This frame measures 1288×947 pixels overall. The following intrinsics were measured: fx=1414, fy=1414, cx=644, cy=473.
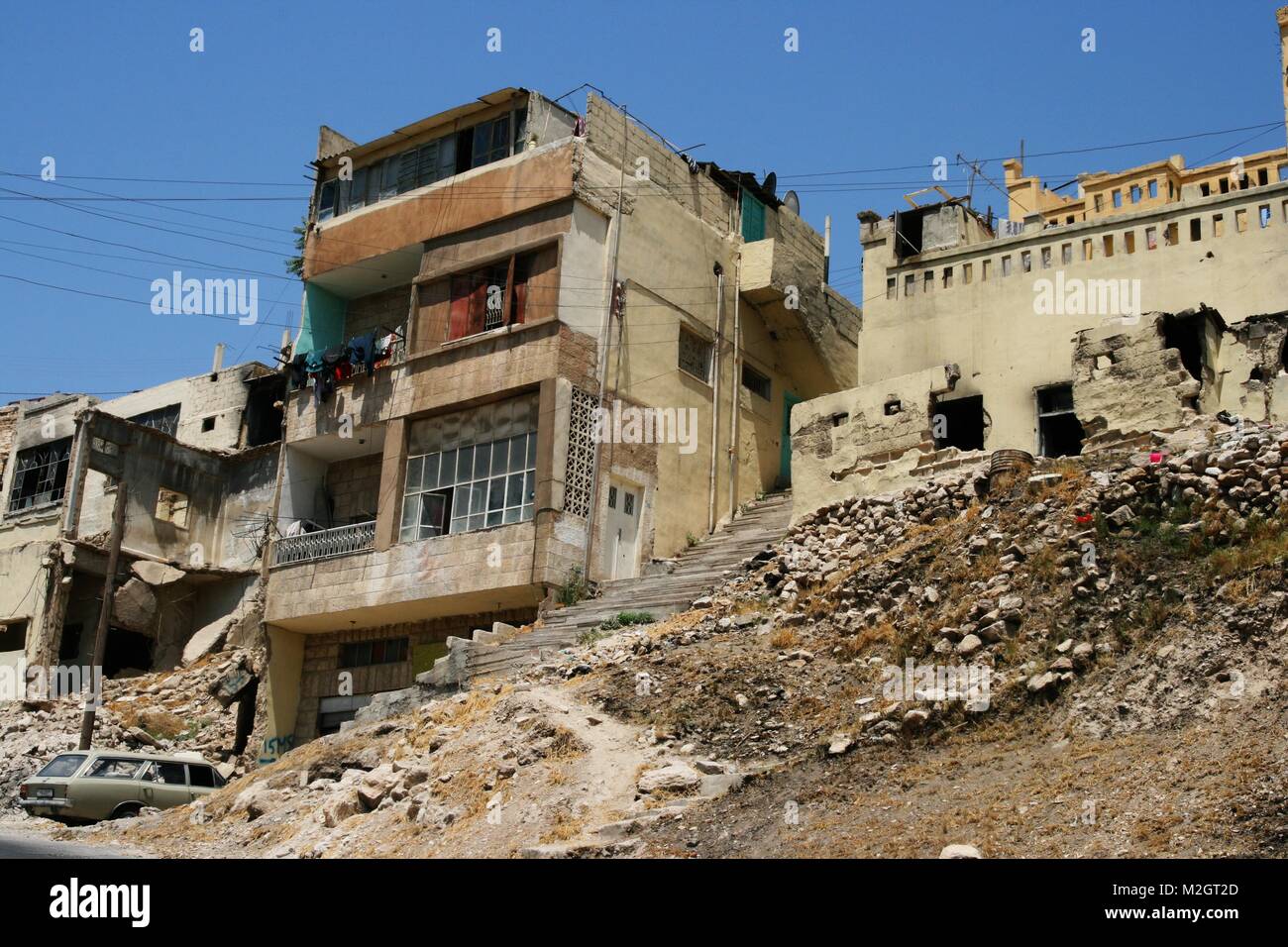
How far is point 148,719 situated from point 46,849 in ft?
44.5

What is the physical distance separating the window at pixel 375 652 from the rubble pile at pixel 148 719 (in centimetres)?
177

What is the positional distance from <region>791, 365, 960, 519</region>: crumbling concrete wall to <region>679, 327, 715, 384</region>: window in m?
5.38

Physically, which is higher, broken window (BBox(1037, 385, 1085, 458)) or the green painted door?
the green painted door

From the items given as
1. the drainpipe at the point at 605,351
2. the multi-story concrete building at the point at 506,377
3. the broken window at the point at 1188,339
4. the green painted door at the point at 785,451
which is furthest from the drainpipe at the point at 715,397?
the broken window at the point at 1188,339

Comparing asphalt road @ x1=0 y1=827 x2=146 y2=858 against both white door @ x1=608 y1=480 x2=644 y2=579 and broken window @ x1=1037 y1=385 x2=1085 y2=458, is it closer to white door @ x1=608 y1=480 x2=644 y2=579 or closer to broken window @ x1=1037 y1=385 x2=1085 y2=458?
white door @ x1=608 y1=480 x2=644 y2=579

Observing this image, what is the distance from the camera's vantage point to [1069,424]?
21.5m

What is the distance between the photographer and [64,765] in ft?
66.5

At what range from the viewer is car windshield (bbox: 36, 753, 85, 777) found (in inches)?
792

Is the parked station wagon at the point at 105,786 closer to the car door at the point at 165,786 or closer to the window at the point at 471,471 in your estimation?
the car door at the point at 165,786

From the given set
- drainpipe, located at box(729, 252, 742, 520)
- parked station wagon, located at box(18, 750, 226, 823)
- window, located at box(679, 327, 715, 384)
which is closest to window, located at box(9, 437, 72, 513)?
parked station wagon, located at box(18, 750, 226, 823)
